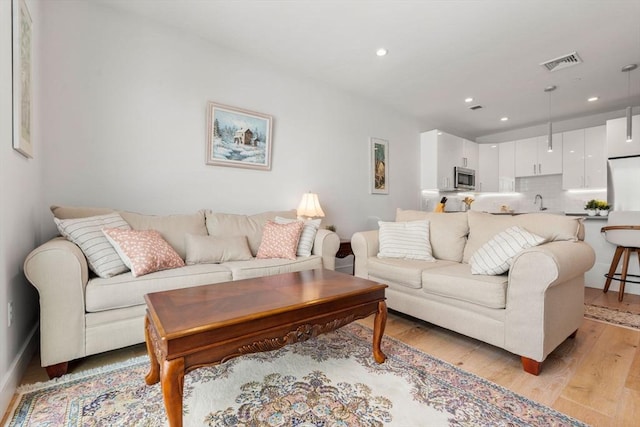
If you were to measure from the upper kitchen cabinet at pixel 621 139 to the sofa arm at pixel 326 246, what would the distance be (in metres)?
4.60

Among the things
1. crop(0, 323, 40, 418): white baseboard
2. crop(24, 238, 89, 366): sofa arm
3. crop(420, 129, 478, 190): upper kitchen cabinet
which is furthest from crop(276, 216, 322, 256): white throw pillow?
crop(420, 129, 478, 190): upper kitchen cabinet

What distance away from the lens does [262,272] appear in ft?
7.59

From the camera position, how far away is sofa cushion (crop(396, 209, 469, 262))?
2682 mm

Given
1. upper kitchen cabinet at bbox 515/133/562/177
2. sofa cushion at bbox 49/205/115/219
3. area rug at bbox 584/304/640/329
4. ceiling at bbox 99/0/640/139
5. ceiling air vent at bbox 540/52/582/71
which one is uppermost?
ceiling at bbox 99/0/640/139

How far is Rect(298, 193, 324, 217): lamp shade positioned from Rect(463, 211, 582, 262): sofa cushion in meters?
1.60

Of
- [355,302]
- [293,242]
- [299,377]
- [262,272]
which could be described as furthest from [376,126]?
[299,377]

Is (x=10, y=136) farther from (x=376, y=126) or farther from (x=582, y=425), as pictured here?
(x=376, y=126)

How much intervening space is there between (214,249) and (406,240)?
1717mm

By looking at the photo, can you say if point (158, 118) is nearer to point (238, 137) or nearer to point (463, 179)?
point (238, 137)

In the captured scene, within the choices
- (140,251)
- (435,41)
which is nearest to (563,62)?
(435,41)

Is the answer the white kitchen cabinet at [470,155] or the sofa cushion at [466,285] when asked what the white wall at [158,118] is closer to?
the sofa cushion at [466,285]

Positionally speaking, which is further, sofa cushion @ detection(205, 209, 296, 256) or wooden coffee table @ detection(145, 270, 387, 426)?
sofa cushion @ detection(205, 209, 296, 256)

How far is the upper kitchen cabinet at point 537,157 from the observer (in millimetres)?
5219

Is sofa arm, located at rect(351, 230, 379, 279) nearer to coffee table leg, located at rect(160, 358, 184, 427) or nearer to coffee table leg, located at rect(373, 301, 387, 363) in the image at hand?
coffee table leg, located at rect(373, 301, 387, 363)
